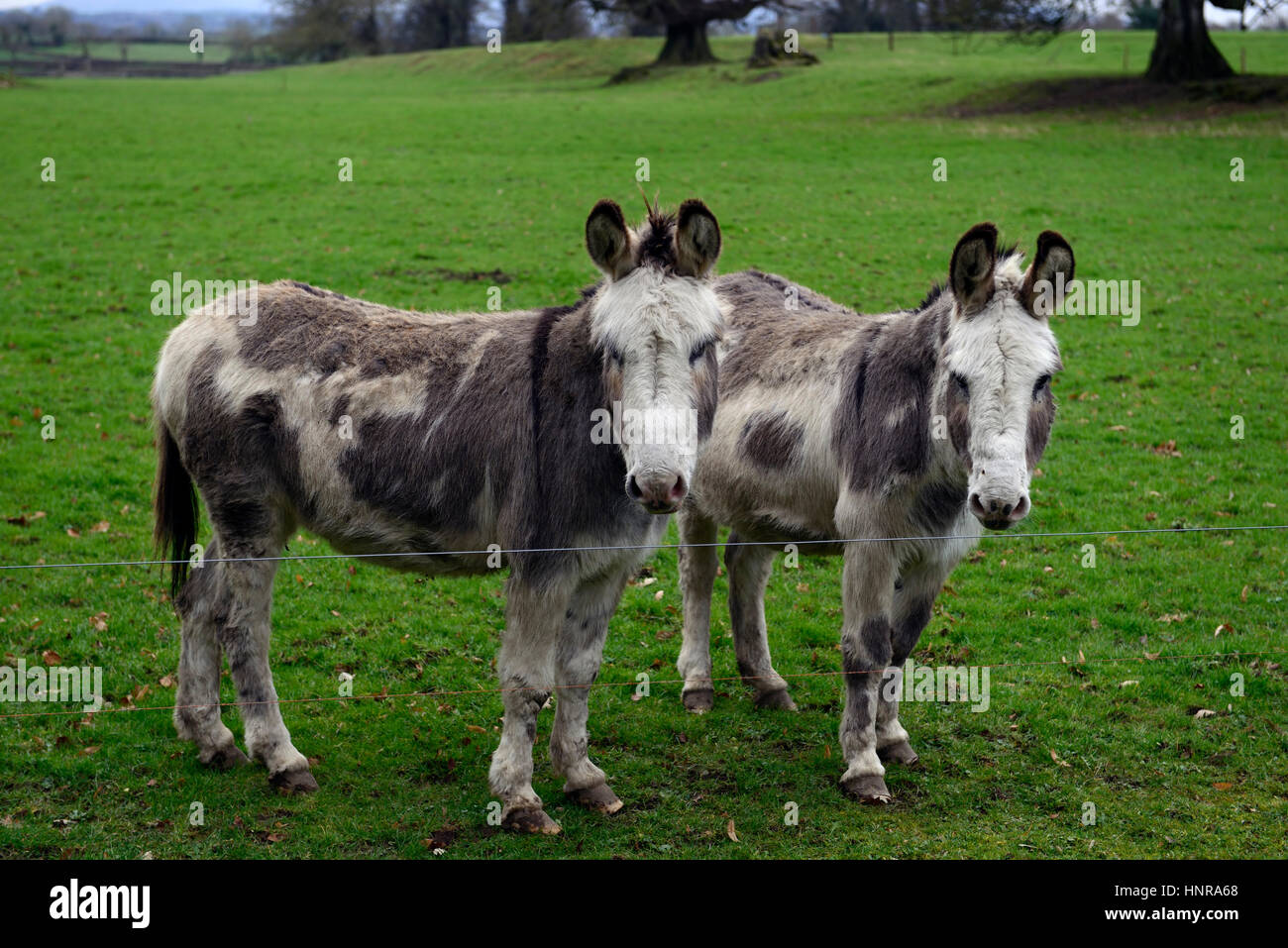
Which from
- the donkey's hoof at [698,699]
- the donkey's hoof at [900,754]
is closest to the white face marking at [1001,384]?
the donkey's hoof at [900,754]

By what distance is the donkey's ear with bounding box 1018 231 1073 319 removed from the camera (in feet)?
18.2

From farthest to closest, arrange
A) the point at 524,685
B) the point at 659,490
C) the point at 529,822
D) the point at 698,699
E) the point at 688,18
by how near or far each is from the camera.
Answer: the point at 688,18
the point at 698,699
the point at 529,822
the point at 524,685
the point at 659,490

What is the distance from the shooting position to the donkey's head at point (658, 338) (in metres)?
5.05

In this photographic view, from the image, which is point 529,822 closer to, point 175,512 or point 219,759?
point 219,759

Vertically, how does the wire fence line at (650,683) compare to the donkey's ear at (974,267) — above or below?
below

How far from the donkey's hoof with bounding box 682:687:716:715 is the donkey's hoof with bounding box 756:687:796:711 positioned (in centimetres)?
34

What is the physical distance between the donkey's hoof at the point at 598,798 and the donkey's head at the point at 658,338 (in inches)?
78.8

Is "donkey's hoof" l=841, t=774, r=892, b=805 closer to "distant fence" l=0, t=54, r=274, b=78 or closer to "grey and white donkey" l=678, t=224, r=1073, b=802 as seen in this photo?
"grey and white donkey" l=678, t=224, r=1073, b=802

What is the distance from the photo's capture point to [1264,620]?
8672 mm

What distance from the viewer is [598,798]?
6285mm

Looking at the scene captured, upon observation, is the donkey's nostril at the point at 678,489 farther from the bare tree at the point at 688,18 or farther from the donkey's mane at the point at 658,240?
the bare tree at the point at 688,18

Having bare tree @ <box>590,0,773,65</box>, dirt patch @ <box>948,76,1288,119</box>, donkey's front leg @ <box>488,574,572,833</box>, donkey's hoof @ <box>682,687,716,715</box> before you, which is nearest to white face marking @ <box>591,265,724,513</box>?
donkey's front leg @ <box>488,574,572,833</box>

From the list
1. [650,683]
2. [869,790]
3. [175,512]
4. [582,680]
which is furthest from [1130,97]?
[175,512]

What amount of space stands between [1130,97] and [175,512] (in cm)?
3554
